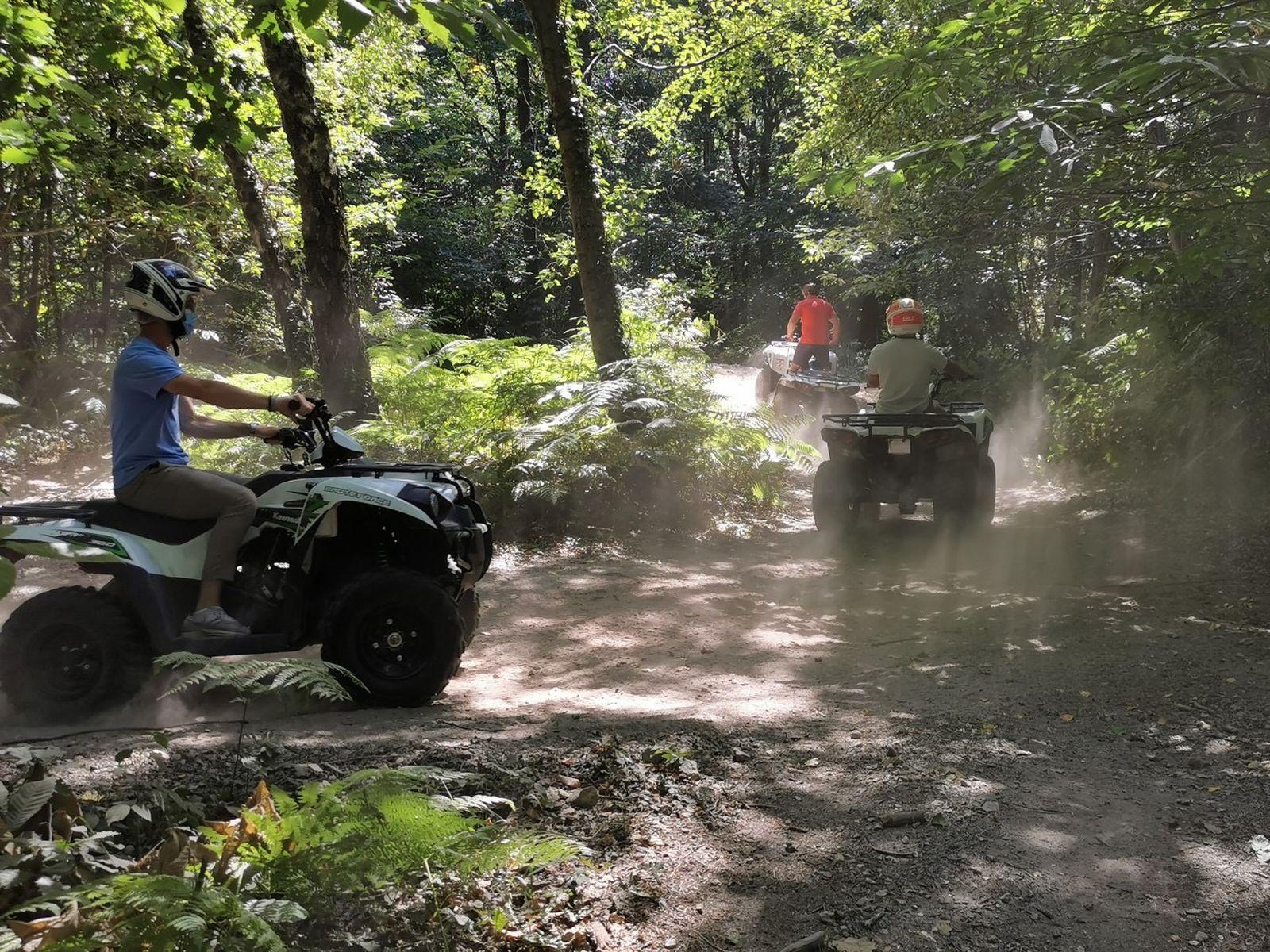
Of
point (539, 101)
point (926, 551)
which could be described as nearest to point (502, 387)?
point (926, 551)

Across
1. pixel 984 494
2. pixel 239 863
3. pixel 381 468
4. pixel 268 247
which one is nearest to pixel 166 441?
pixel 381 468

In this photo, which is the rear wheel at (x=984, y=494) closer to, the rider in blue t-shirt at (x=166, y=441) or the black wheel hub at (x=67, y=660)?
the rider in blue t-shirt at (x=166, y=441)

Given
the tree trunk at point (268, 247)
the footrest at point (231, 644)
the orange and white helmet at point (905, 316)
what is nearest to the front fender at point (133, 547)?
the footrest at point (231, 644)

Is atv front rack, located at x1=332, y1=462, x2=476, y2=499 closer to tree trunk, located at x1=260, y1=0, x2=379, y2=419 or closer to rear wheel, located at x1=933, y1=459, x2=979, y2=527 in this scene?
tree trunk, located at x1=260, y1=0, x2=379, y2=419

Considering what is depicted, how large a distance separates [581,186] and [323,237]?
9.28 ft

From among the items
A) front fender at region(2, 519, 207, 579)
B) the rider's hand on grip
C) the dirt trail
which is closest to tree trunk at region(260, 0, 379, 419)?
the dirt trail

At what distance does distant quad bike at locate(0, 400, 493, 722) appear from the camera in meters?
4.70

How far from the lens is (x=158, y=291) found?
4.74 m

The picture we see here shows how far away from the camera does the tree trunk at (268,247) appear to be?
9836mm

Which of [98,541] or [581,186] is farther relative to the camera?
[581,186]

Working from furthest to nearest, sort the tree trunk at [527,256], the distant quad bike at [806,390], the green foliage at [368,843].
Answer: the tree trunk at [527,256], the distant quad bike at [806,390], the green foliage at [368,843]

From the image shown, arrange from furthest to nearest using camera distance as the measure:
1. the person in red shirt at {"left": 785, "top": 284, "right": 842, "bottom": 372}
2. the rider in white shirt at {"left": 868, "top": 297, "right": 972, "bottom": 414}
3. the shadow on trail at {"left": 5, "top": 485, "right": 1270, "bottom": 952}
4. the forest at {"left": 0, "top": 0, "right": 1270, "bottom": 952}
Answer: the person in red shirt at {"left": 785, "top": 284, "right": 842, "bottom": 372} → the rider in white shirt at {"left": 868, "top": 297, "right": 972, "bottom": 414} → the shadow on trail at {"left": 5, "top": 485, "right": 1270, "bottom": 952} → the forest at {"left": 0, "top": 0, "right": 1270, "bottom": 952}

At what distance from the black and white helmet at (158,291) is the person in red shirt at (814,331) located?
12488 mm

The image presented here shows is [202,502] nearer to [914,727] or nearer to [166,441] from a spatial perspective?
[166,441]
